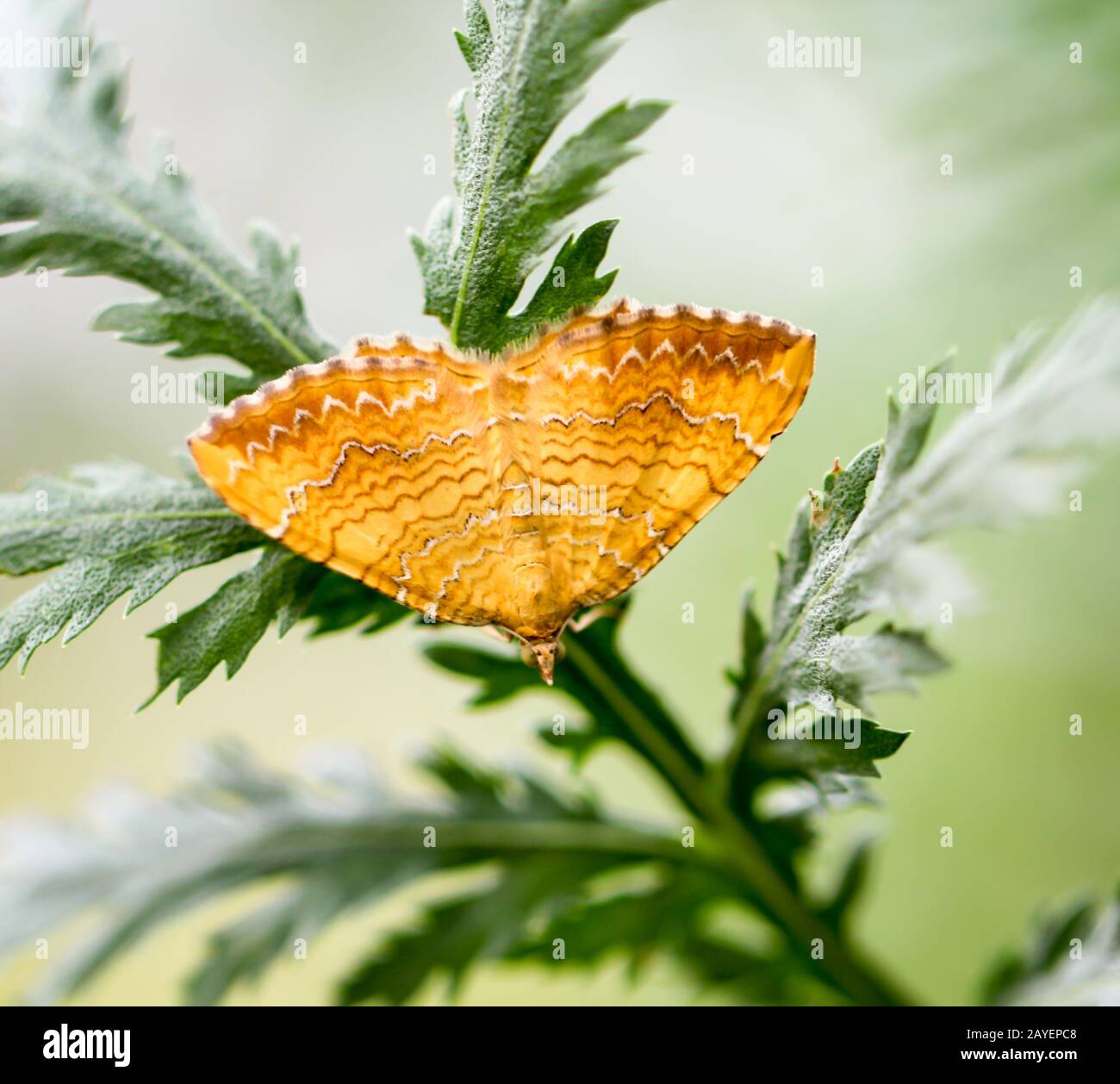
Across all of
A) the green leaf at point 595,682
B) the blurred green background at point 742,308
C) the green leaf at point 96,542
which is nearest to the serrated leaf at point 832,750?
the green leaf at point 595,682

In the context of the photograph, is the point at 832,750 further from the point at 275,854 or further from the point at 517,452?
the point at 275,854

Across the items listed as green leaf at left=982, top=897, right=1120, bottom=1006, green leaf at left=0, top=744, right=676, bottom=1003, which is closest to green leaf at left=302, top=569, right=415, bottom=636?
green leaf at left=0, top=744, right=676, bottom=1003

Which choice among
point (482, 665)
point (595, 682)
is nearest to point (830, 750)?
point (595, 682)

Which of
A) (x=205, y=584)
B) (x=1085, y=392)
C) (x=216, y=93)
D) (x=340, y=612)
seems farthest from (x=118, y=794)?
(x=216, y=93)

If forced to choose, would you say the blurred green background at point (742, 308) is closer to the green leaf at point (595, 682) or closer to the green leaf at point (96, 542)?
the green leaf at point (595, 682)

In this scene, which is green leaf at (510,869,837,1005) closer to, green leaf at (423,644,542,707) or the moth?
green leaf at (423,644,542,707)
